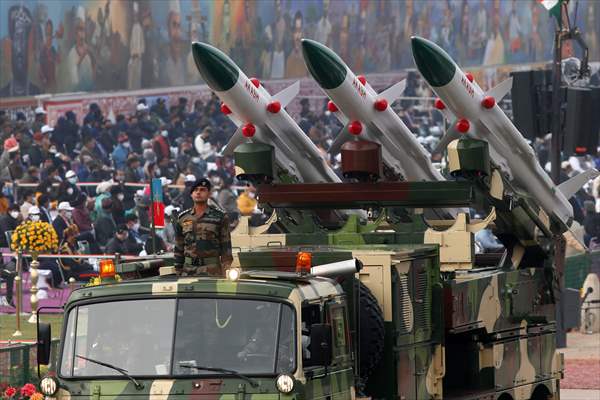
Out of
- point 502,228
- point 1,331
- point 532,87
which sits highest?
point 532,87

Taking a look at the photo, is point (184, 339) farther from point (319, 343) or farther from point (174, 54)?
point (174, 54)

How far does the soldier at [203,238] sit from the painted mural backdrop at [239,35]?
3569cm

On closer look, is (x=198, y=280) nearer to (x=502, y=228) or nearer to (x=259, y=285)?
(x=259, y=285)

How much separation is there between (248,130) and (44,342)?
253 inches

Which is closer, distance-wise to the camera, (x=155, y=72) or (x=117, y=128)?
Result: (x=117, y=128)

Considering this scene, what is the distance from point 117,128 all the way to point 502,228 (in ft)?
81.3

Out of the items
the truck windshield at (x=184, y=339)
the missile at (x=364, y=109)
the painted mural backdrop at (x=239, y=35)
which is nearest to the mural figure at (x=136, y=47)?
the painted mural backdrop at (x=239, y=35)

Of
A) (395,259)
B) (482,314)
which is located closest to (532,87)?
(482,314)

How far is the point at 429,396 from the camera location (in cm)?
A: 1352

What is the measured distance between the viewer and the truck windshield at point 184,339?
37.0 feet

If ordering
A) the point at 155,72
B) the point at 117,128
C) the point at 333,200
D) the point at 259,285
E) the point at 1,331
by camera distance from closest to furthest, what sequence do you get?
the point at 259,285 < the point at 333,200 < the point at 1,331 < the point at 117,128 < the point at 155,72

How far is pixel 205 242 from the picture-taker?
12.7 m

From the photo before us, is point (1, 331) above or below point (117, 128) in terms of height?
below

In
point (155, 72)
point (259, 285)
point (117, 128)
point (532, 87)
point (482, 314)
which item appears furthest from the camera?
point (155, 72)
